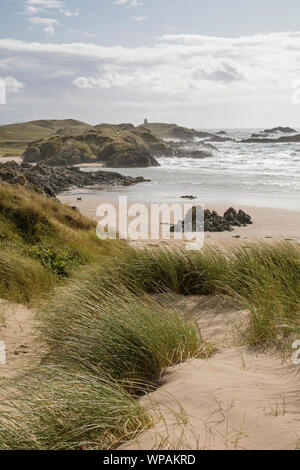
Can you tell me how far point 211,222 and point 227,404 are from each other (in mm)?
15212

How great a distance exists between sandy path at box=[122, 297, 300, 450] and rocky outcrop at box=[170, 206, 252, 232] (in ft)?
43.2

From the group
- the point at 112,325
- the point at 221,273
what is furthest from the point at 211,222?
the point at 112,325

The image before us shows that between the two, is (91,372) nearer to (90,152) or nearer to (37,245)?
(37,245)

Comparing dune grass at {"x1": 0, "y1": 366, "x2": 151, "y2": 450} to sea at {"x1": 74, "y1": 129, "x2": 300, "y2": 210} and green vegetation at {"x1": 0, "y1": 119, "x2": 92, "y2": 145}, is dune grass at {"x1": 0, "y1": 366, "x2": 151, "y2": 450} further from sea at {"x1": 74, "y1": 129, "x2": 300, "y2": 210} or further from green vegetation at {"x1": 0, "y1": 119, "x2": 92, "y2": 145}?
green vegetation at {"x1": 0, "y1": 119, "x2": 92, "y2": 145}

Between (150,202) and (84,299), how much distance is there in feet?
64.8

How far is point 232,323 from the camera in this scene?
5.71 metres

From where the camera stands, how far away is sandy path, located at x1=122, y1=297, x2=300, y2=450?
10.3ft

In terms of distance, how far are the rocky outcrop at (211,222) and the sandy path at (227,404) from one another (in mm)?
13176

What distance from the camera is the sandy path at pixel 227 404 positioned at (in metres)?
3.15

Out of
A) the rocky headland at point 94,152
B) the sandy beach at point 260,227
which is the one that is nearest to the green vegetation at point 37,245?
the sandy beach at point 260,227

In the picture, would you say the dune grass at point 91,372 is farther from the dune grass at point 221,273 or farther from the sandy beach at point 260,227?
the sandy beach at point 260,227

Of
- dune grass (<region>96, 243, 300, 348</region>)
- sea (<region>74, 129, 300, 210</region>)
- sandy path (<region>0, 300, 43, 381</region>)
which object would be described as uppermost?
sea (<region>74, 129, 300, 210</region>)

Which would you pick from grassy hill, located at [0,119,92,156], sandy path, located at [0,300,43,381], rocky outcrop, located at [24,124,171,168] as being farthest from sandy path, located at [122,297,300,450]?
grassy hill, located at [0,119,92,156]
